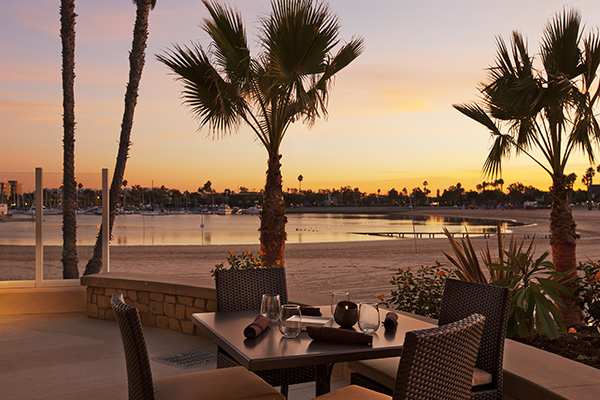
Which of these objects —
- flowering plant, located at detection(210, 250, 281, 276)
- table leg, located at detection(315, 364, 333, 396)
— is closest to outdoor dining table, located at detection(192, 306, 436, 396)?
table leg, located at detection(315, 364, 333, 396)

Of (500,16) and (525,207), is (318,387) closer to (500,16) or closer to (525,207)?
(500,16)

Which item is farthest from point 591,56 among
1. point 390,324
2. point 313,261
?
point 313,261

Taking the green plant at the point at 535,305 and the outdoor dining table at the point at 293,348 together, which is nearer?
the outdoor dining table at the point at 293,348

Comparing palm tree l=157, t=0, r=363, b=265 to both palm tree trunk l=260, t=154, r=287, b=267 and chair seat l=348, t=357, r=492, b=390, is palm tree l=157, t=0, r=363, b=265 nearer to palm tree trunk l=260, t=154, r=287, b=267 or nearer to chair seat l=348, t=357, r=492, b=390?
palm tree trunk l=260, t=154, r=287, b=267

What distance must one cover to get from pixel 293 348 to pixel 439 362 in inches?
31.0

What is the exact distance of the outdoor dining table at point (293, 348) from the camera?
2176 millimetres

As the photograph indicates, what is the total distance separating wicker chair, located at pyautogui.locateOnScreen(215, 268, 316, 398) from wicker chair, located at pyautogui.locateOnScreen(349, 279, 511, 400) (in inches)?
17.7

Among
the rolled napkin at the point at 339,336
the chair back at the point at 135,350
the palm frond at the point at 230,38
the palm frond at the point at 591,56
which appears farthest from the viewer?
the palm frond at the point at 230,38

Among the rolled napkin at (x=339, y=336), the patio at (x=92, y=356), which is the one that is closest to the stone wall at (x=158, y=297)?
the patio at (x=92, y=356)

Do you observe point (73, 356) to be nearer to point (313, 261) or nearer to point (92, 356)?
point (92, 356)

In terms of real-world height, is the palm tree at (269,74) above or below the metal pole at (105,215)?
above

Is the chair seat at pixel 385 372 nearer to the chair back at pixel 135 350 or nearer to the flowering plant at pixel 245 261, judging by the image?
the chair back at pixel 135 350

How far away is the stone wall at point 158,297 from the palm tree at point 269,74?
1.23 m

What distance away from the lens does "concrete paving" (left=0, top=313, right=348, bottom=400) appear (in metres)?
3.96
